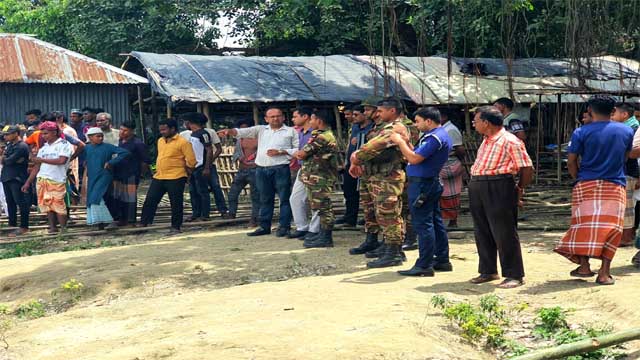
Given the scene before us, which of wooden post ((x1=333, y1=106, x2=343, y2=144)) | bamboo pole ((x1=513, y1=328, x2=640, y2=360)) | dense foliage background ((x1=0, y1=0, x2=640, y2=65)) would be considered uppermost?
dense foliage background ((x1=0, y1=0, x2=640, y2=65))

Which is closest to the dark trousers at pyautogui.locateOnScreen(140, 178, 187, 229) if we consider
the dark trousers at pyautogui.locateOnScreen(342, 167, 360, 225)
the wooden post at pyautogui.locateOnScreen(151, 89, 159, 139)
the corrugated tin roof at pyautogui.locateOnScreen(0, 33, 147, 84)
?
the dark trousers at pyautogui.locateOnScreen(342, 167, 360, 225)

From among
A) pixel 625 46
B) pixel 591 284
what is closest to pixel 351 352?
pixel 591 284

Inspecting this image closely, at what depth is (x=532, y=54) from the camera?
21.4m

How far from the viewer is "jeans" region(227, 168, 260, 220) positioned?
36.0ft

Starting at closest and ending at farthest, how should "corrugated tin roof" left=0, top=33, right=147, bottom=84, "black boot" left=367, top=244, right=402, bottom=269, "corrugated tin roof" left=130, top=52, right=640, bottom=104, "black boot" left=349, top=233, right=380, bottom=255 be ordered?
"black boot" left=367, top=244, right=402, bottom=269 → "black boot" left=349, top=233, right=380, bottom=255 → "corrugated tin roof" left=130, top=52, right=640, bottom=104 → "corrugated tin roof" left=0, top=33, right=147, bottom=84

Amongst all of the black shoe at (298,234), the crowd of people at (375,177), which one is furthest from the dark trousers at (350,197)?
the black shoe at (298,234)

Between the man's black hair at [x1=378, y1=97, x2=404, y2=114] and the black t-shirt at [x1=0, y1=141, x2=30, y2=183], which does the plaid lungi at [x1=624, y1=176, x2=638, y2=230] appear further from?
the black t-shirt at [x1=0, y1=141, x2=30, y2=183]

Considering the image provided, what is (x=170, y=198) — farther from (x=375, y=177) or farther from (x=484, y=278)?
(x=484, y=278)

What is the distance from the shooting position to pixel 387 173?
748cm

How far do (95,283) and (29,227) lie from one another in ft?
14.8

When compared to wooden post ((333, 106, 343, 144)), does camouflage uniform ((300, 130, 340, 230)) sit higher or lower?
lower

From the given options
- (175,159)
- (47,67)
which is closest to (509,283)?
(175,159)

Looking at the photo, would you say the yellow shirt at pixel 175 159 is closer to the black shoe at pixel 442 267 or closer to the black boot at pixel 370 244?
the black boot at pixel 370 244

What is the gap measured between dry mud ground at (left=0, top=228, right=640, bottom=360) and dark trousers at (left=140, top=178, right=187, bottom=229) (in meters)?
1.33
